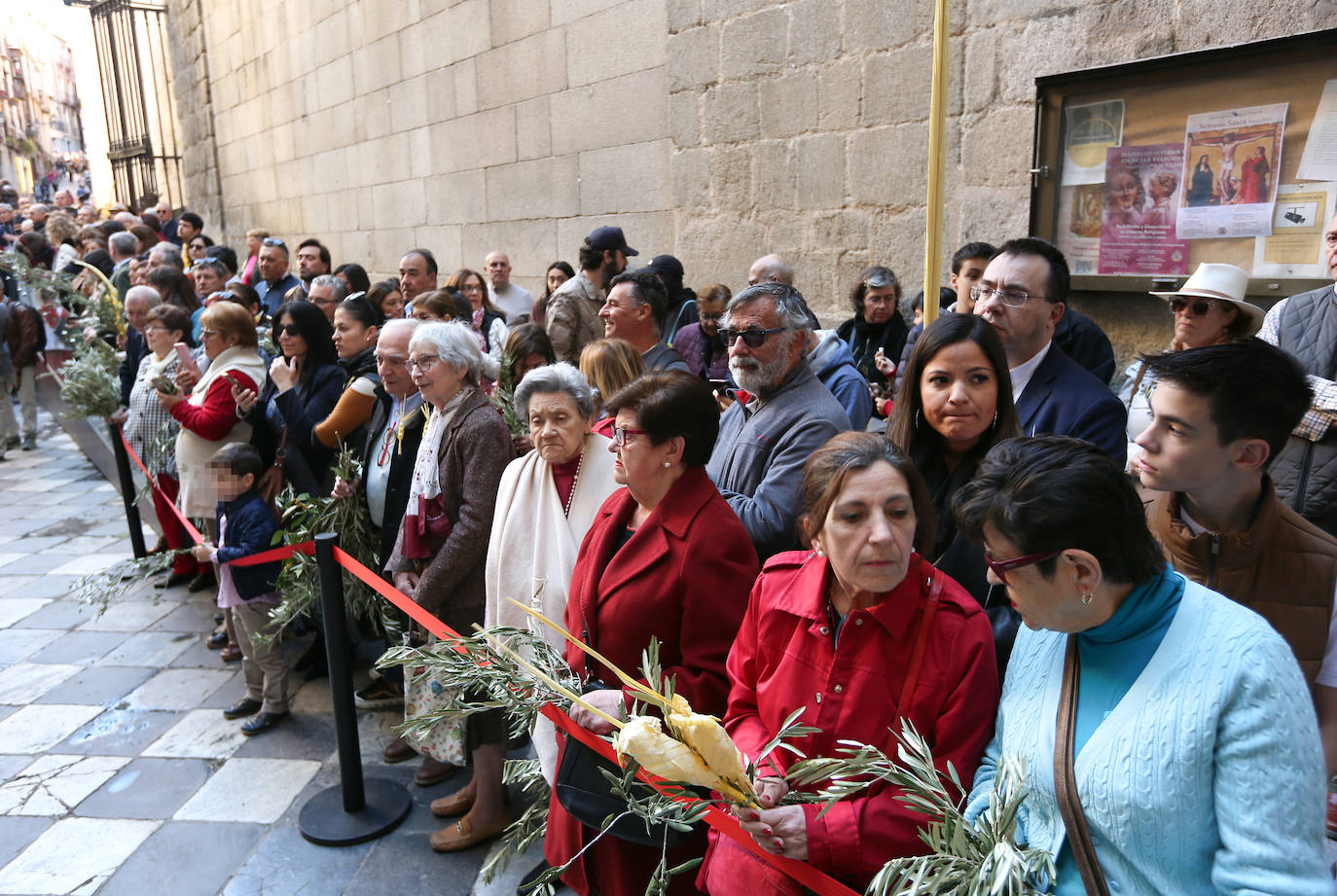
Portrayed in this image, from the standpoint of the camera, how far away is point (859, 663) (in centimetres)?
185

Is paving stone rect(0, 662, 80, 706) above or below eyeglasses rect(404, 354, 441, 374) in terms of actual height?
below

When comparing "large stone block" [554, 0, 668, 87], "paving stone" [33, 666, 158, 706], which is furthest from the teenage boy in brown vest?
"large stone block" [554, 0, 668, 87]

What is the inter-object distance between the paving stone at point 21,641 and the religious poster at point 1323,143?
7.47 metres

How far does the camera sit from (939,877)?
144 centimetres

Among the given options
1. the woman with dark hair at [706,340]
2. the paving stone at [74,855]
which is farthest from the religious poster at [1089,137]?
the paving stone at [74,855]

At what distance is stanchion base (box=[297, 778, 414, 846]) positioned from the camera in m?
3.59

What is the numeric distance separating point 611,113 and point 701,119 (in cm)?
135

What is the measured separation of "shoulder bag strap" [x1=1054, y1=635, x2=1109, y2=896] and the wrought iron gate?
22393 millimetres

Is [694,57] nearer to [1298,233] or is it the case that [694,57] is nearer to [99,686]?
[1298,233]

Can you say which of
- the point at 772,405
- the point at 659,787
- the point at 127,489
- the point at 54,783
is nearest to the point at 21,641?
the point at 127,489

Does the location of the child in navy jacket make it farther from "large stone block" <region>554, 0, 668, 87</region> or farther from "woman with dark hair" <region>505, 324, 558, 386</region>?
"large stone block" <region>554, 0, 668, 87</region>

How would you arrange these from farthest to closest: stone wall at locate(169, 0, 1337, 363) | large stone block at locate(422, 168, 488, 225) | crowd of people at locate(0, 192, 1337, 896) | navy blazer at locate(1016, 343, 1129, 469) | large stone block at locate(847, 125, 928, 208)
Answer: large stone block at locate(422, 168, 488, 225)
large stone block at locate(847, 125, 928, 208)
stone wall at locate(169, 0, 1337, 363)
navy blazer at locate(1016, 343, 1129, 469)
crowd of people at locate(0, 192, 1337, 896)

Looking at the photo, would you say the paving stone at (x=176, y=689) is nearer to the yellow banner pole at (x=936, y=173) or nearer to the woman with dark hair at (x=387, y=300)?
the woman with dark hair at (x=387, y=300)

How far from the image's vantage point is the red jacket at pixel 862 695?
1.74 meters
